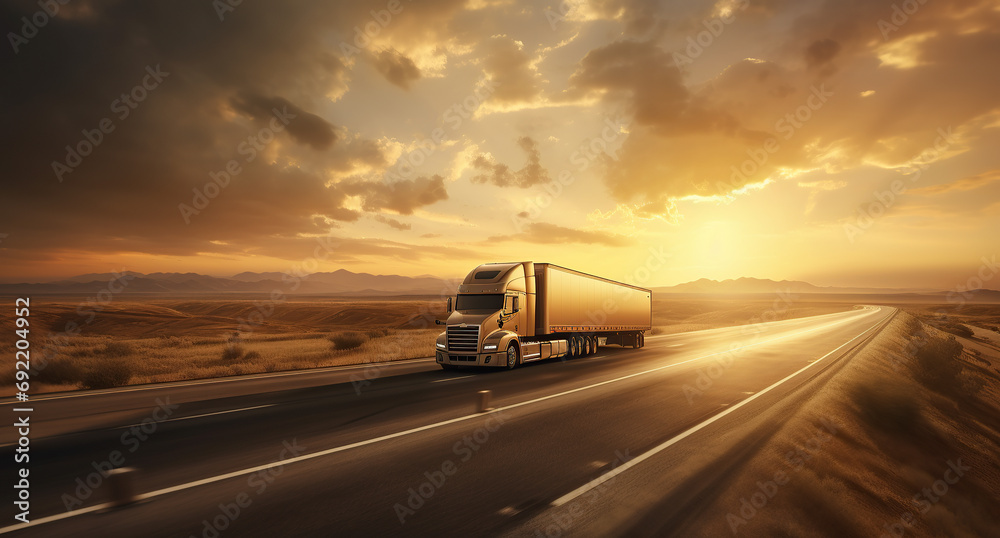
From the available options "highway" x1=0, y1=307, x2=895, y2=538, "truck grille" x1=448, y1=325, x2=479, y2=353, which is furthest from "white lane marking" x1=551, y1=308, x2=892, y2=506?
"truck grille" x1=448, y1=325, x2=479, y2=353

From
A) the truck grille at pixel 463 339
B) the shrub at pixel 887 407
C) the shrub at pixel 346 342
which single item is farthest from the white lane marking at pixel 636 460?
the shrub at pixel 346 342

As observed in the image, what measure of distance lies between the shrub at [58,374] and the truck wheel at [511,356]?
15460 millimetres

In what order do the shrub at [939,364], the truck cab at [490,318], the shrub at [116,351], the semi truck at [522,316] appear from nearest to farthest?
the truck cab at [490,318]
the semi truck at [522,316]
the shrub at [939,364]
the shrub at [116,351]

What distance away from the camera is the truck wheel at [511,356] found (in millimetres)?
18172

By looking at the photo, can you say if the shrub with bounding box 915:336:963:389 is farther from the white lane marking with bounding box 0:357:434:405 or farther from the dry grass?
the white lane marking with bounding box 0:357:434:405

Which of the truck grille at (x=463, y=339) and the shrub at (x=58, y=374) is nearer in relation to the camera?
the shrub at (x=58, y=374)

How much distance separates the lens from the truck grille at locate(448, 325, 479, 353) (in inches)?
679

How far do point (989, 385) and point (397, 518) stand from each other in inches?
1236

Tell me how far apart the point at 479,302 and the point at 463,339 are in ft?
6.01

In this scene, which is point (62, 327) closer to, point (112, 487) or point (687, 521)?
point (112, 487)

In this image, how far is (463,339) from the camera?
1745 cm

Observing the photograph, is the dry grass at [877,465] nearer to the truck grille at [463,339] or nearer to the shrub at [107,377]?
the truck grille at [463,339]

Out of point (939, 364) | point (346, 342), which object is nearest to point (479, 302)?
point (346, 342)

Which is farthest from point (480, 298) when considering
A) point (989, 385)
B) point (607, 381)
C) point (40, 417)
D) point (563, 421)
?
point (989, 385)
